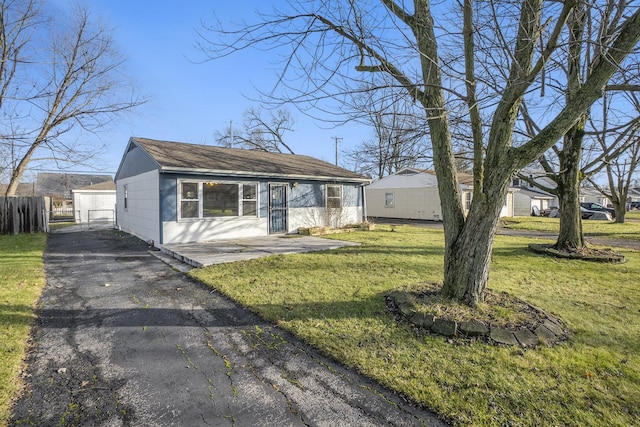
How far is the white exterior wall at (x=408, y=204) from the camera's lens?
21438 millimetres

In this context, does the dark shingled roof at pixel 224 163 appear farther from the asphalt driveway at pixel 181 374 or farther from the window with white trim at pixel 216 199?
the asphalt driveway at pixel 181 374

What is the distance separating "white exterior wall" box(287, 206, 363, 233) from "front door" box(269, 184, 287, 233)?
0.82 ft

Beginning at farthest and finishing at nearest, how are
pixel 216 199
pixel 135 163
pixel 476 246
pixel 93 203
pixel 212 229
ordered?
pixel 93 203 < pixel 135 163 < pixel 216 199 < pixel 212 229 < pixel 476 246

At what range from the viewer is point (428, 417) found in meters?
2.30

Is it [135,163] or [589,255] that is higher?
[135,163]

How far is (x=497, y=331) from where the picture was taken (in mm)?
3488

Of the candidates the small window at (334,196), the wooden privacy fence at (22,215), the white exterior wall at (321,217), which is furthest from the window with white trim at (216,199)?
the wooden privacy fence at (22,215)

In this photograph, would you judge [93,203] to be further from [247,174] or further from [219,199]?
[247,174]

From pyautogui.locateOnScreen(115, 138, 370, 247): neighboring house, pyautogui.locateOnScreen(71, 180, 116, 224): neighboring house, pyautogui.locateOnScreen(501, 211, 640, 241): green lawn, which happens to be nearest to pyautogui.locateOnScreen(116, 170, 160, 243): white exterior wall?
pyautogui.locateOnScreen(115, 138, 370, 247): neighboring house

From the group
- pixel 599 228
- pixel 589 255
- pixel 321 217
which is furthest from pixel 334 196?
pixel 599 228

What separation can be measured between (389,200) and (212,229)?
656 inches

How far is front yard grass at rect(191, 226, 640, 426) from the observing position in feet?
7.96

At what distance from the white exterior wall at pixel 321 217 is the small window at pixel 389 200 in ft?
31.6

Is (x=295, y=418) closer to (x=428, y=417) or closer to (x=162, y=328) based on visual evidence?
(x=428, y=417)
